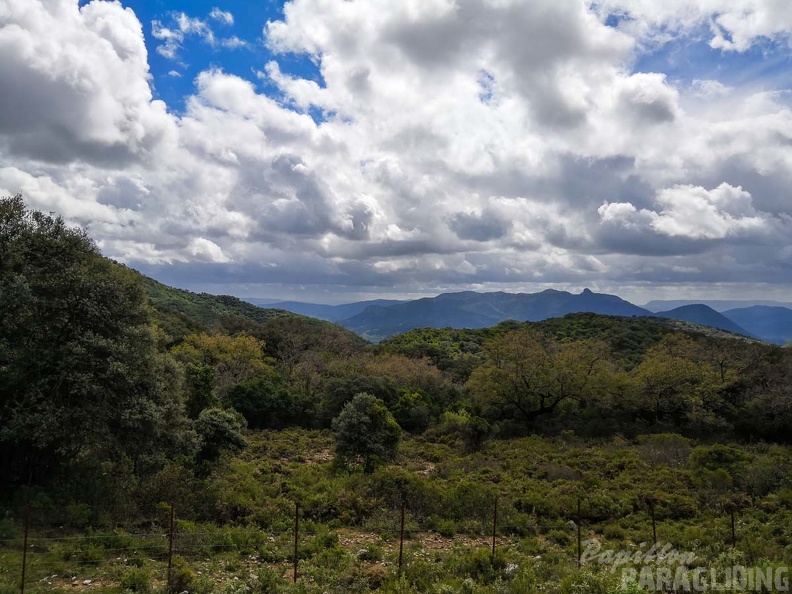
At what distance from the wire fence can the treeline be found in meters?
1.65

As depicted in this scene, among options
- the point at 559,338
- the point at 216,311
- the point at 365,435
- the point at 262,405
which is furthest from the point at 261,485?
the point at 216,311

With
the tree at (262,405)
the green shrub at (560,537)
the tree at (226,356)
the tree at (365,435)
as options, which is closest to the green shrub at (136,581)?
the green shrub at (560,537)

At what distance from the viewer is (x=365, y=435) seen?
23.9 meters

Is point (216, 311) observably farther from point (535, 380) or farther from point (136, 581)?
point (136, 581)

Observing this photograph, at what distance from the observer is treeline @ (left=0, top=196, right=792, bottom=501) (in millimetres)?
14562

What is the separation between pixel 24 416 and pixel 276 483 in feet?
32.6

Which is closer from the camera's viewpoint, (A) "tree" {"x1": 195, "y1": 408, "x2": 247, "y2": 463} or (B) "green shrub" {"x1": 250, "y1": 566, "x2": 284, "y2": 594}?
(B) "green shrub" {"x1": 250, "y1": 566, "x2": 284, "y2": 594}

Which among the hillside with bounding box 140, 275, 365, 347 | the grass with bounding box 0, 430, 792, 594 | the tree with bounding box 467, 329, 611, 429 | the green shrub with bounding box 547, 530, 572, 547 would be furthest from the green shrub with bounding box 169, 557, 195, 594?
the hillside with bounding box 140, 275, 365, 347

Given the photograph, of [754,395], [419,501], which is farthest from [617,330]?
[419,501]

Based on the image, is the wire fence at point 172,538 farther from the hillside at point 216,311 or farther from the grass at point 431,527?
the hillside at point 216,311

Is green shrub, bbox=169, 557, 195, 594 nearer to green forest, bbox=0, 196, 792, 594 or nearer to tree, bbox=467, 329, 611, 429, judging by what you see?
green forest, bbox=0, 196, 792, 594

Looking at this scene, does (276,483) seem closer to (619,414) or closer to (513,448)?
(513,448)

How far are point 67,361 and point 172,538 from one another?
21.9ft

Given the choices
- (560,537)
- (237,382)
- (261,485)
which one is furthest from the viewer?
(237,382)
